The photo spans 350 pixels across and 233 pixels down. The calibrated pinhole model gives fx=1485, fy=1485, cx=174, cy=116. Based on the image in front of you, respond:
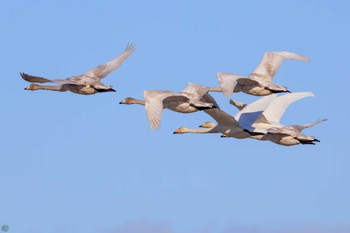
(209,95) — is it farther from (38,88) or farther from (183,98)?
(38,88)

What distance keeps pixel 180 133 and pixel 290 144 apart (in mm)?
5292

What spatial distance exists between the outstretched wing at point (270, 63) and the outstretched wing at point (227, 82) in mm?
2681

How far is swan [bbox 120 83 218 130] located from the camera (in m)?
43.9

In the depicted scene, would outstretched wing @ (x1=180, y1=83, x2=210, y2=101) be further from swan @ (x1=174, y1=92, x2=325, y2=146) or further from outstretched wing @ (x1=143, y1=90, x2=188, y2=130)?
swan @ (x1=174, y1=92, x2=325, y2=146)

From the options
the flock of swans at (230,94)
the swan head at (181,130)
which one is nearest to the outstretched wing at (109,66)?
the flock of swans at (230,94)

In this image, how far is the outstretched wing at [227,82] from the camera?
4505 centimetres

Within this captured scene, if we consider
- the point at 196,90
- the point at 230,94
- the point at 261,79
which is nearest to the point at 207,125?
the point at 261,79

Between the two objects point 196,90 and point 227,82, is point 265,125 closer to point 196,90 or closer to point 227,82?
point 196,90

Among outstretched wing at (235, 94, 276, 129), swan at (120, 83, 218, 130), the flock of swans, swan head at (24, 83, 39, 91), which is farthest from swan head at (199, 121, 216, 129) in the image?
swan head at (24, 83, 39, 91)

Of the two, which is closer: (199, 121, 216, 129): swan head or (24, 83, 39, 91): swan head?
(199, 121, 216, 129): swan head

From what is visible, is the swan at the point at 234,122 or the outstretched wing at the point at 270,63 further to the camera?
the outstretched wing at the point at 270,63

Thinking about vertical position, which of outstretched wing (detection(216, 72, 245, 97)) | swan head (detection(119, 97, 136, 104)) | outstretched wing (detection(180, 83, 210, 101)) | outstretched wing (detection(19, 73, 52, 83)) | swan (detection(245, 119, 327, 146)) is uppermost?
outstretched wing (detection(19, 73, 52, 83))

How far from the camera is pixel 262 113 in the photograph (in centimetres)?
5131

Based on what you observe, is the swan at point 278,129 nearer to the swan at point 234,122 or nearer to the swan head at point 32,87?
the swan at point 234,122
